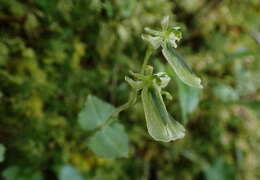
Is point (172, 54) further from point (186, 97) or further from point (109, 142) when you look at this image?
point (186, 97)

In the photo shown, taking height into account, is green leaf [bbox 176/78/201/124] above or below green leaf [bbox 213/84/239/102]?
above

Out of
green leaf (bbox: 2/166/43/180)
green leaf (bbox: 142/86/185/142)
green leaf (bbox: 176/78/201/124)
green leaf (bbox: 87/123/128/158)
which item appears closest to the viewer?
green leaf (bbox: 142/86/185/142)

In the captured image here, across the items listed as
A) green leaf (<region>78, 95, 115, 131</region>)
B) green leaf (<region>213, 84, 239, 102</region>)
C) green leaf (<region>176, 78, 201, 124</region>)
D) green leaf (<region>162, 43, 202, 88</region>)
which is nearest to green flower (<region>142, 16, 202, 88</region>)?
green leaf (<region>162, 43, 202, 88</region>)

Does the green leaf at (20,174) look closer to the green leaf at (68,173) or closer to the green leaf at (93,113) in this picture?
the green leaf at (68,173)

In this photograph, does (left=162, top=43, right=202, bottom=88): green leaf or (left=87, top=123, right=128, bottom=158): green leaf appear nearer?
(left=162, top=43, right=202, bottom=88): green leaf

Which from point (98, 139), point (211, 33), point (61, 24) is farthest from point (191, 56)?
point (98, 139)

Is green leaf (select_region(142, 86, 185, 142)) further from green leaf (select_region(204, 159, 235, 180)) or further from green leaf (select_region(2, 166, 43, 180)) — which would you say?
green leaf (select_region(204, 159, 235, 180))

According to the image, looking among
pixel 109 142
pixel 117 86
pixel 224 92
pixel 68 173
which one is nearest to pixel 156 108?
pixel 109 142
